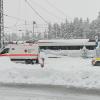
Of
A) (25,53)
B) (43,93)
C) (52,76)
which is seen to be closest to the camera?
(43,93)

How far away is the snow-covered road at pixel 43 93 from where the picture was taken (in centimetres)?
1138

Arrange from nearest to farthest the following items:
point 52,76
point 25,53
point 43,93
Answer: point 43,93 < point 52,76 < point 25,53

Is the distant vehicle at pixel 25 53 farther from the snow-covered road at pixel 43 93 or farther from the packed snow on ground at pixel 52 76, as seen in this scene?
the snow-covered road at pixel 43 93

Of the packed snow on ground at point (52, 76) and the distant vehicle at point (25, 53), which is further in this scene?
the distant vehicle at point (25, 53)

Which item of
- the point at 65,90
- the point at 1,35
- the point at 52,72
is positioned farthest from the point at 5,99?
the point at 1,35

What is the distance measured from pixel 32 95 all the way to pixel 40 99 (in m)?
0.86

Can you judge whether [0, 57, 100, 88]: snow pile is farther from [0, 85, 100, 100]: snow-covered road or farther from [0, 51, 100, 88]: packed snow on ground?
A: [0, 85, 100, 100]: snow-covered road

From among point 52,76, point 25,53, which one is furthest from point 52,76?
point 25,53

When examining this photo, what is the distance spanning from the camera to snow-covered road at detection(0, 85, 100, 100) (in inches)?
448

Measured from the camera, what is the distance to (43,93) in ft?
40.6

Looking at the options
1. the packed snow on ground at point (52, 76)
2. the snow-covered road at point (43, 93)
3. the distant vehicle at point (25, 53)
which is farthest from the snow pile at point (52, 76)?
the distant vehicle at point (25, 53)

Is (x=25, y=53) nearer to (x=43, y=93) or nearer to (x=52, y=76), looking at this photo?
(x=52, y=76)

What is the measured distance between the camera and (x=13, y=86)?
46.4 ft

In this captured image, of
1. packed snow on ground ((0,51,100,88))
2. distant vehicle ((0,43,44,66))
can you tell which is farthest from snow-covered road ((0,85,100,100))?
distant vehicle ((0,43,44,66))
